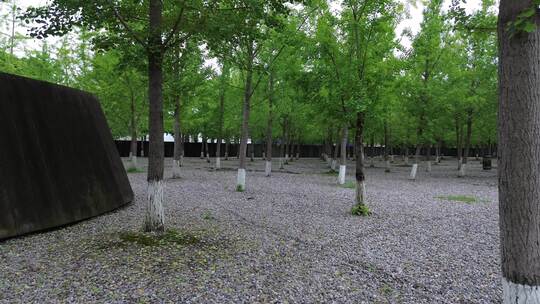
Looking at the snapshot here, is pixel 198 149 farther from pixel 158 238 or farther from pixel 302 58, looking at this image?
pixel 158 238

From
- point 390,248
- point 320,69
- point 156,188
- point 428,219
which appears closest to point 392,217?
point 428,219

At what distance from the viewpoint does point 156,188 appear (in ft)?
22.6

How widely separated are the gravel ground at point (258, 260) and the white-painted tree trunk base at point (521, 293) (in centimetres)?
145

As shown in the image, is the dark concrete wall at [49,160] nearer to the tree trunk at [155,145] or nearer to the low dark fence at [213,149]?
the tree trunk at [155,145]

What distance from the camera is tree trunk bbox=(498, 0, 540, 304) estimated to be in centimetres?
288

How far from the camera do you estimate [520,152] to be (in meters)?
2.93

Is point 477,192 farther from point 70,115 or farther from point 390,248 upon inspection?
point 70,115

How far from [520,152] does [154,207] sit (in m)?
6.06

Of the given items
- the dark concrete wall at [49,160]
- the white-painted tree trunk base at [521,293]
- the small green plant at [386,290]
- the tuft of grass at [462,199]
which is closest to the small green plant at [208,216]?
the dark concrete wall at [49,160]

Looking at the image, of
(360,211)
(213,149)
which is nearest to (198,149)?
(213,149)

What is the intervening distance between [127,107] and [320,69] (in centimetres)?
1414

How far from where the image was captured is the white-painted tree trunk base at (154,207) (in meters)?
6.88

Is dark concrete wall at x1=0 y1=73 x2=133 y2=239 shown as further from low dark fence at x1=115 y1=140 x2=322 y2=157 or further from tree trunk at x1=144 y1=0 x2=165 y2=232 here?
low dark fence at x1=115 y1=140 x2=322 y2=157

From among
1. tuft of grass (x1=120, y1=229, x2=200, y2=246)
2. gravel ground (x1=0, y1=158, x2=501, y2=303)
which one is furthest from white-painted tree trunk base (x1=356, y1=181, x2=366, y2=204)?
tuft of grass (x1=120, y1=229, x2=200, y2=246)
